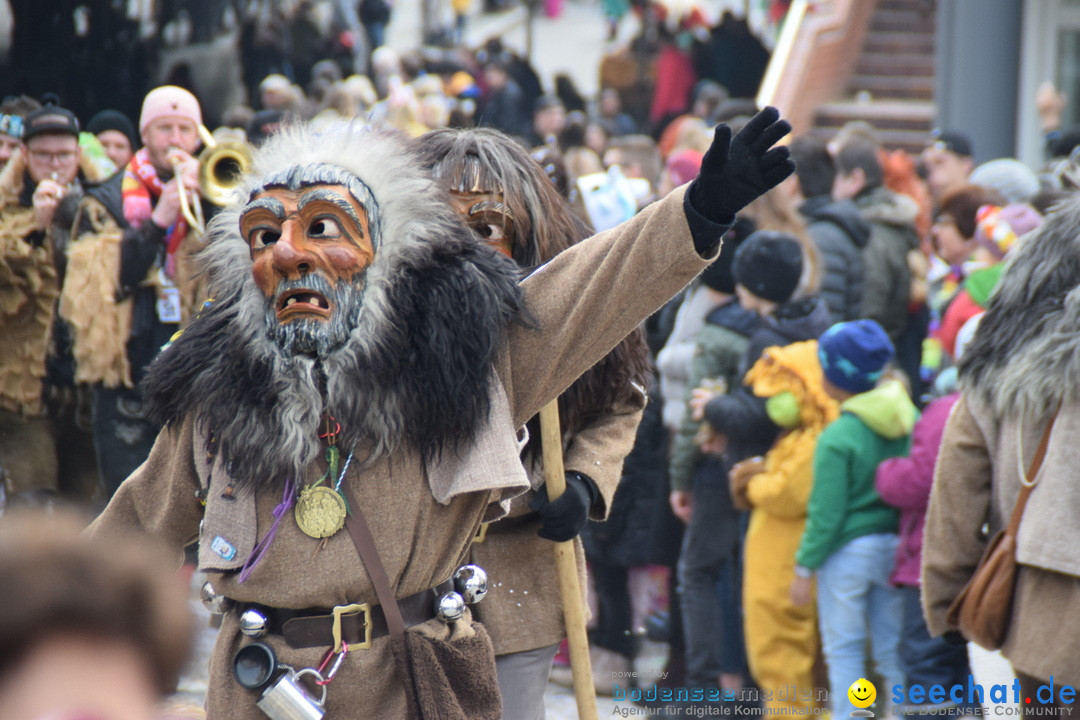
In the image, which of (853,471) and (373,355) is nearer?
(373,355)

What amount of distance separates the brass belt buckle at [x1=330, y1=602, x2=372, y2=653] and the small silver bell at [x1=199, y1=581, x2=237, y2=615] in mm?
293

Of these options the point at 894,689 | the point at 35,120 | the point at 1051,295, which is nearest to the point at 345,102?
the point at 35,120

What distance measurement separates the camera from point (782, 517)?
452 centimetres

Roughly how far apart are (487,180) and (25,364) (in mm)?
3386

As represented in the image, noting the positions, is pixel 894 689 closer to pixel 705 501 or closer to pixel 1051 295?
pixel 705 501

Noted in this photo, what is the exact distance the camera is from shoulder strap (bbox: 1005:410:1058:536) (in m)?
3.03

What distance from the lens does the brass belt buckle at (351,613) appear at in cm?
252

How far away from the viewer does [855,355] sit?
4227 mm

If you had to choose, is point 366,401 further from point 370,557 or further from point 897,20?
point 897,20

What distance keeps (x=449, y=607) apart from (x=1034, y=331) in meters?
1.64

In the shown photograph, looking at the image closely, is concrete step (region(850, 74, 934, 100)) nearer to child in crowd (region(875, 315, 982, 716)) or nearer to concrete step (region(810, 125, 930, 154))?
concrete step (region(810, 125, 930, 154))

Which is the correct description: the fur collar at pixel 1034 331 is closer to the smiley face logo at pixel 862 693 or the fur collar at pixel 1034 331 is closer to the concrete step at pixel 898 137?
the smiley face logo at pixel 862 693

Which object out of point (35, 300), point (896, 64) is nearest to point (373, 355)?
point (35, 300)

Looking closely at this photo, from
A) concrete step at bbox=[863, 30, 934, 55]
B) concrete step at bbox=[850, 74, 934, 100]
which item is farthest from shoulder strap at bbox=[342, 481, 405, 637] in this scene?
concrete step at bbox=[863, 30, 934, 55]
